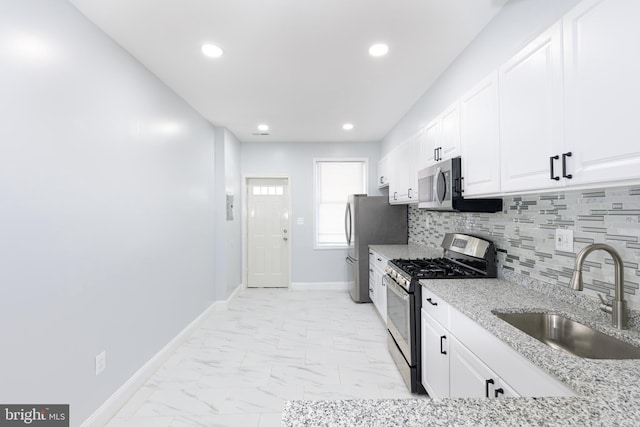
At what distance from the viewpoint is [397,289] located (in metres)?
2.63

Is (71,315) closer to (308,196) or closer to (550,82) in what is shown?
(550,82)

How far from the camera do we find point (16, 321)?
4.98ft

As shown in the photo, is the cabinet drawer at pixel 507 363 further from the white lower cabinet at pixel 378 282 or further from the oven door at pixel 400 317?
the white lower cabinet at pixel 378 282

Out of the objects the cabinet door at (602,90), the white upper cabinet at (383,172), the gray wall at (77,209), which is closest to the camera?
the cabinet door at (602,90)

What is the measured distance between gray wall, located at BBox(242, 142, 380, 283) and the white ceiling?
5.78ft

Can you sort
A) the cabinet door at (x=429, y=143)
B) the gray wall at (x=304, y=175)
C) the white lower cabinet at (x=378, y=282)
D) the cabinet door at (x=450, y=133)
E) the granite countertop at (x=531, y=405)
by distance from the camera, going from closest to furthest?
the granite countertop at (x=531, y=405) → the cabinet door at (x=450, y=133) → the cabinet door at (x=429, y=143) → the white lower cabinet at (x=378, y=282) → the gray wall at (x=304, y=175)

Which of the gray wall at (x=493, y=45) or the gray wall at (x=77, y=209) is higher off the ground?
the gray wall at (x=493, y=45)

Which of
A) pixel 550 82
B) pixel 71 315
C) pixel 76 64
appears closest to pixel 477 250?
pixel 550 82

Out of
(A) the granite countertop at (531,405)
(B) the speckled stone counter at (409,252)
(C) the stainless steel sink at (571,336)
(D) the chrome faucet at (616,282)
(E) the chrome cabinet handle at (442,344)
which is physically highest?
(D) the chrome faucet at (616,282)

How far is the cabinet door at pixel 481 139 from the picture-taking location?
1812 mm

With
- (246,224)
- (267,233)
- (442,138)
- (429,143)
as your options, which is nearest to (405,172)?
(429,143)

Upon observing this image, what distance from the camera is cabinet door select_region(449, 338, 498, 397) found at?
4.58 feet

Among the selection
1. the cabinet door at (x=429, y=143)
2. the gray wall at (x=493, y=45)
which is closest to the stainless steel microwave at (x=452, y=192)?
the cabinet door at (x=429, y=143)

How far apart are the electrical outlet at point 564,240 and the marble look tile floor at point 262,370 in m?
1.48
